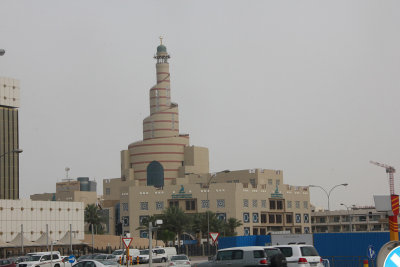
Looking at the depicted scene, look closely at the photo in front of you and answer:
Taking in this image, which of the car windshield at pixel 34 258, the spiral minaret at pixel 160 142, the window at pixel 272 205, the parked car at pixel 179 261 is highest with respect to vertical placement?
the spiral minaret at pixel 160 142

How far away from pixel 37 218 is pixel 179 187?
3607 centimetres

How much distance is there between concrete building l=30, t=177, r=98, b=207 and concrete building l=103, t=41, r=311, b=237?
49.8ft

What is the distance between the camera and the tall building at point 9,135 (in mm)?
117875

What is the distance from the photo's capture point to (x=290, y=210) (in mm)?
133250

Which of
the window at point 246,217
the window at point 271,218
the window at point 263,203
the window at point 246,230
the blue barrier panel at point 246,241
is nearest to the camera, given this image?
the blue barrier panel at point 246,241

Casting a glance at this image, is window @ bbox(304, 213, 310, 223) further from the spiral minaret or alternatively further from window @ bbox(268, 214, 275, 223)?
the spiral minaret

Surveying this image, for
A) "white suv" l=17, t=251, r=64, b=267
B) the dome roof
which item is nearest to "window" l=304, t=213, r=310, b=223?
the dome roof

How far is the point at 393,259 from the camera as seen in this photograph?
5.57 meters

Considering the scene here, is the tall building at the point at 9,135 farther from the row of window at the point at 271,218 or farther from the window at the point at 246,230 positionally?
the row of window at the point at 271,218

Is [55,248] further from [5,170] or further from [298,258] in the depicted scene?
[298,258]

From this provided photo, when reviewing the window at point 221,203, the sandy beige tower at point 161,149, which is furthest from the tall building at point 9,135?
the window at point 221,203

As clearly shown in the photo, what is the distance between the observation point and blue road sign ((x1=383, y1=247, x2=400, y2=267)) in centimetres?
552

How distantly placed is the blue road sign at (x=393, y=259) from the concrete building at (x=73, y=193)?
157902 millimetres

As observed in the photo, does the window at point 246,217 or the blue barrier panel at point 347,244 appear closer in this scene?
the blue barrier panel at point 347,244
